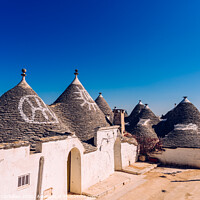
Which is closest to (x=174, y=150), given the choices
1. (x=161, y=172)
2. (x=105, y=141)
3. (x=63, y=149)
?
(x=161, y=172)

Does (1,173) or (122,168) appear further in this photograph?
(122,168)

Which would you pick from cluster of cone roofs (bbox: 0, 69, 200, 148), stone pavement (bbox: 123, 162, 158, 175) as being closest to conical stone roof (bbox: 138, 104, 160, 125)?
cluster of cone roofs (bbox: 0, 69, 200, 148)

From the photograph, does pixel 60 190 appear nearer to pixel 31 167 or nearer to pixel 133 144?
pixel 31 167

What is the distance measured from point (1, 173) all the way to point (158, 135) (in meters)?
16.9

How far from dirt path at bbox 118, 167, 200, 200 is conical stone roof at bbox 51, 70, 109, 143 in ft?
14.4

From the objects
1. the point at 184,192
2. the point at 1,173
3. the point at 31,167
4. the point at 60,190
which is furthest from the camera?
the point at 184,192

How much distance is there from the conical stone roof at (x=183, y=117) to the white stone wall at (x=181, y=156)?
3.62 meters

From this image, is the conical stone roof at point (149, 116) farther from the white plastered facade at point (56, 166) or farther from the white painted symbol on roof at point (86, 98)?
the white plastered facade at point (56, 166)

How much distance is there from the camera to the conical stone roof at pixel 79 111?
1184 cm

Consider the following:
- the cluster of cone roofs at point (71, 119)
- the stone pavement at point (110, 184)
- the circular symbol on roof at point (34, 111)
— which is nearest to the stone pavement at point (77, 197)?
the stone pavement at point (110, 184)

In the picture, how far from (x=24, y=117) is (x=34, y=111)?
73 cm

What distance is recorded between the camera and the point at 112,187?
992 cm

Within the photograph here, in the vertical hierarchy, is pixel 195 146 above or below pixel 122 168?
above

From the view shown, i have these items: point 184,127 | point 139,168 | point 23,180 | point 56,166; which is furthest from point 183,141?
point 23,180
